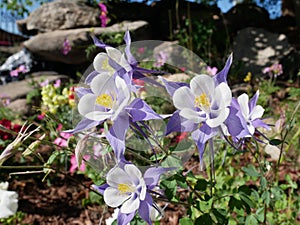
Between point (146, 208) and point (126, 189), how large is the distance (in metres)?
0.06

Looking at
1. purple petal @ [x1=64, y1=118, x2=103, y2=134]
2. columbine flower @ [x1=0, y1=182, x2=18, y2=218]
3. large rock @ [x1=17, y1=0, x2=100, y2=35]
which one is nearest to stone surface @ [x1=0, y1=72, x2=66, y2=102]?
large rock @ [x1=17, y1=0, x2=100, y2=35]

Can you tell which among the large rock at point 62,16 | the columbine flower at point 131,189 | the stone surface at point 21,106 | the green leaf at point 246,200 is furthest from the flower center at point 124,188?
the large rock at point 62,16

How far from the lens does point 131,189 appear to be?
0.80 meters

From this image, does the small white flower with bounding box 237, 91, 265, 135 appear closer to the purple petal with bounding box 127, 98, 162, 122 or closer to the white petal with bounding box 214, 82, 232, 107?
the white petal with bounding box 214, 82, 232, 107

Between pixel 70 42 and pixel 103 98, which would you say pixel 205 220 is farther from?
pixel 70 42

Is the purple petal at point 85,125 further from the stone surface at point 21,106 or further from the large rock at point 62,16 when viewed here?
the large rock at point 62,16

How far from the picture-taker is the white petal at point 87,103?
29.4 inches

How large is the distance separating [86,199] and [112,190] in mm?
1828

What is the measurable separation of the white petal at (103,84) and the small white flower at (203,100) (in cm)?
12

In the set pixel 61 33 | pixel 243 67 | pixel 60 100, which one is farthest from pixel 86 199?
pixel 61 33

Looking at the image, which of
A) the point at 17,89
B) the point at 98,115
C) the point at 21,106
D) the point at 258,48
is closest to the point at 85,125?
the point at 98,115

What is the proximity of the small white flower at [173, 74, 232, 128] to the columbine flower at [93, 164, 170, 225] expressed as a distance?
0.48 ft

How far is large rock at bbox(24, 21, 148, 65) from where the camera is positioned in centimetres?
628

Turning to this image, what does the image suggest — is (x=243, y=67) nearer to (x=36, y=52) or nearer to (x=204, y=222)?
(x=36, y=52)
